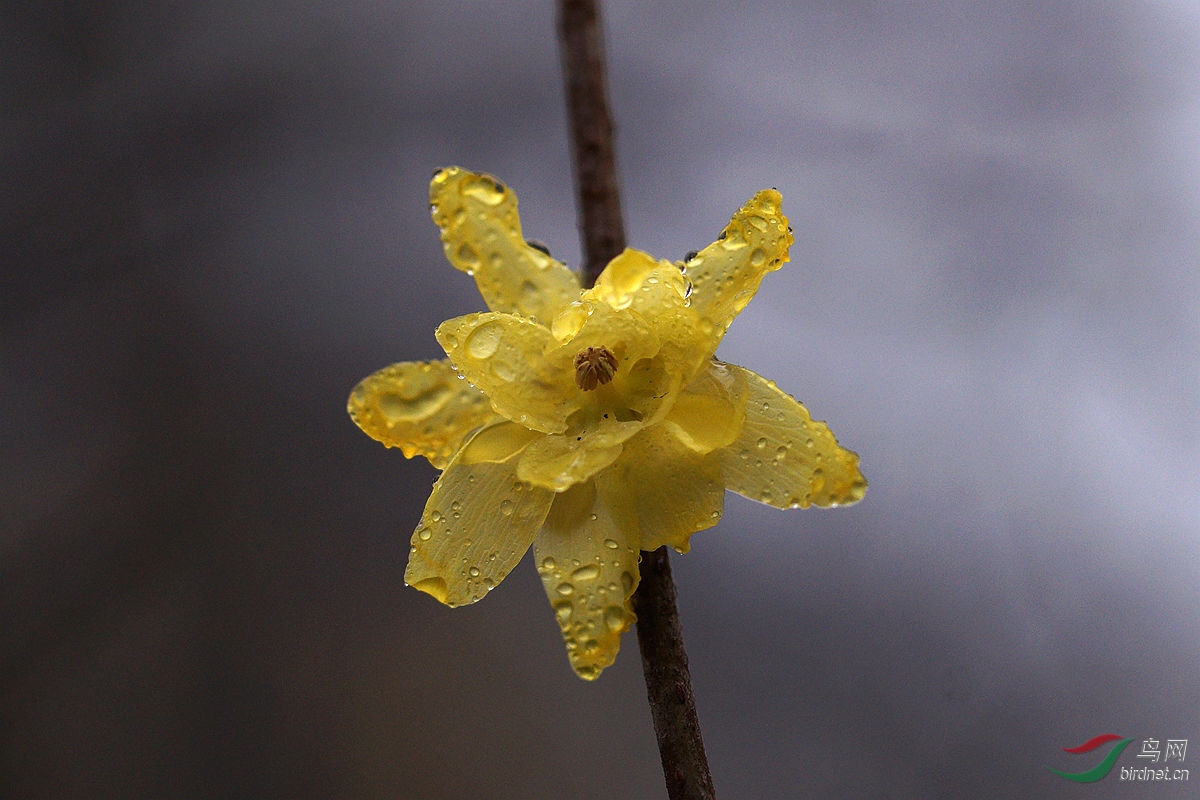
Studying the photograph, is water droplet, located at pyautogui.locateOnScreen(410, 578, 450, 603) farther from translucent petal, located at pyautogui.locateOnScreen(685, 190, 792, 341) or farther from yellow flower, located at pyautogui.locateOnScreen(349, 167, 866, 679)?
translucent petal, located at pyautogui.locateOnScreen(685, 190, 792, 341)

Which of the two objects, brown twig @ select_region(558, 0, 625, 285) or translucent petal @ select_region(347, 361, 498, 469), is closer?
translucent petal @ select_region(347, 361, 498, 469)

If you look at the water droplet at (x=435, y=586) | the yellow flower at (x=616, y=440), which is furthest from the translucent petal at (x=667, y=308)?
the water droplet at (x=435, y=586)

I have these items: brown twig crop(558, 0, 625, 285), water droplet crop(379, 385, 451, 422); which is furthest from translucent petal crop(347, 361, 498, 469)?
brown twig crop(558, 0, 625, 285)

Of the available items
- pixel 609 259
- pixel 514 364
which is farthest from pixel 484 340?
pixel 609 259

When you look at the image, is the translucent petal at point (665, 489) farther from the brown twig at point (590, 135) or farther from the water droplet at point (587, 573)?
the brown twig at point (590, 135)

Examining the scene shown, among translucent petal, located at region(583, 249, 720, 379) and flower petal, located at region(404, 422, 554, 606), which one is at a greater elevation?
translucent petal, located at region(583, 249, 720, 379)

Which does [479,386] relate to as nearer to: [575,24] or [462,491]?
[462,491]

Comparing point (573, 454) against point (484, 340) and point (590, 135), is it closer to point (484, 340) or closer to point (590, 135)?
point (484, 340)

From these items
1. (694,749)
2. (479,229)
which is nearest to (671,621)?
(694,749)
